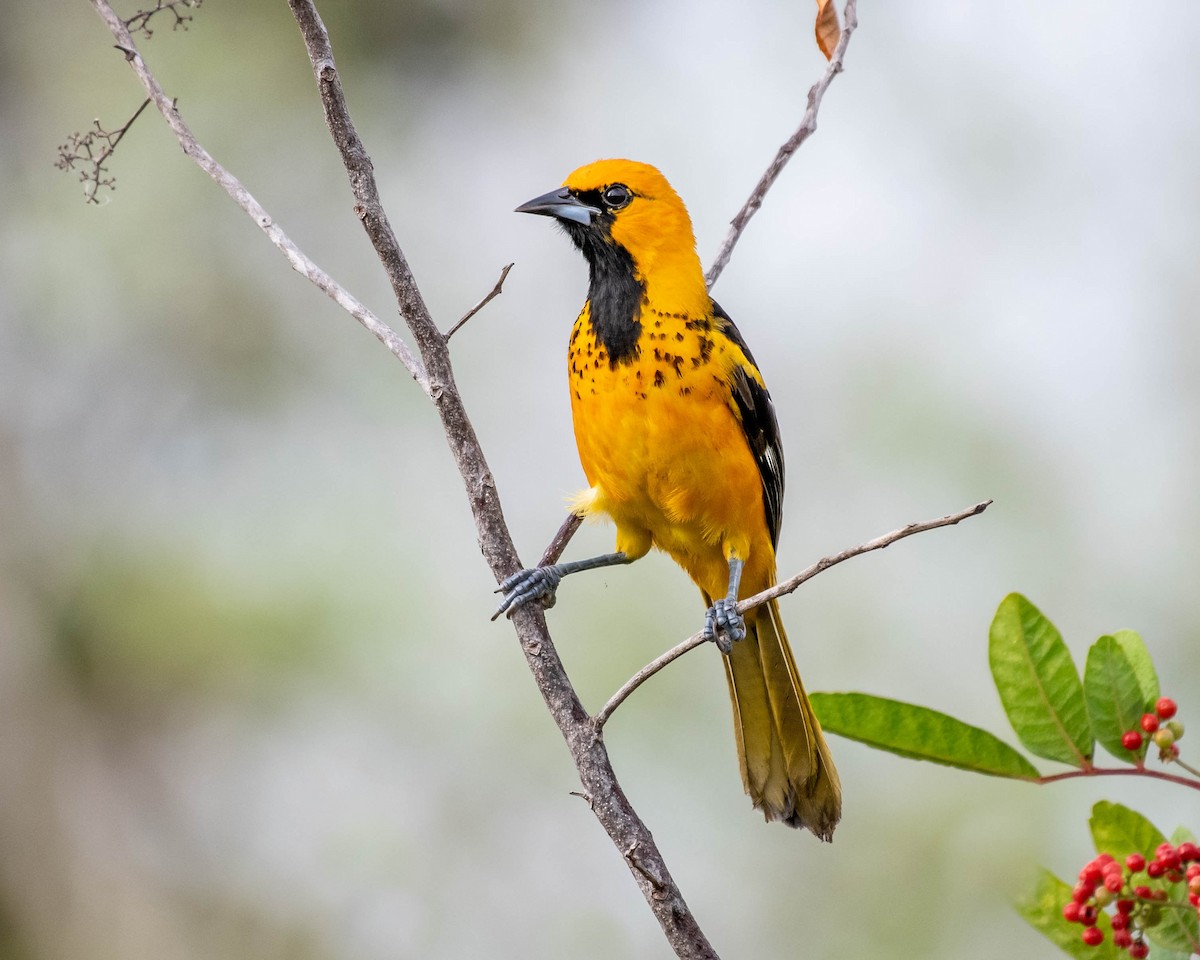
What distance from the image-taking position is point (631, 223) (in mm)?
3775

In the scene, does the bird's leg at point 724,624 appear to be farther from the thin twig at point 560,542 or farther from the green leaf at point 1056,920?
the green leaf at point 1056,920

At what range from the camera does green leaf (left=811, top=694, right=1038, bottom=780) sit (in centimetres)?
173

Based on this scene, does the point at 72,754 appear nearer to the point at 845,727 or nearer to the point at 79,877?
the point at 79,877

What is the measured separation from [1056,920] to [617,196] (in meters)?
2.60

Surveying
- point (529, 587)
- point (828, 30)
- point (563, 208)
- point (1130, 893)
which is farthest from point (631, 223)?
point (1130, 893)

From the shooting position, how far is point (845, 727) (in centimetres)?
174

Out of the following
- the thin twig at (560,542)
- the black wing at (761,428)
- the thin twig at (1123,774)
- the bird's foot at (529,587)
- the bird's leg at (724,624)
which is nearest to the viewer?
the thin twig at (1123,774)

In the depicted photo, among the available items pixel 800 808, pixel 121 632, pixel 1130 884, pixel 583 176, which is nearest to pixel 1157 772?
pixel 1130 884

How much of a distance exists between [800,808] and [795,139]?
5.72 ft

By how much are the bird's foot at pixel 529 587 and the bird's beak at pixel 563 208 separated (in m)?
1.12

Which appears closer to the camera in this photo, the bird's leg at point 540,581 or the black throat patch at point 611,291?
the bird's leg at point 540,581

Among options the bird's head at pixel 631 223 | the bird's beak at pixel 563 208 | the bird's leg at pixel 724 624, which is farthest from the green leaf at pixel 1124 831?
the bird's beak at pixel 563 208

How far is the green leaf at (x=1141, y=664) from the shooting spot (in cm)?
174

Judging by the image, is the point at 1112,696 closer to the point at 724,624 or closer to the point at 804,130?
the point at 724,624
